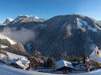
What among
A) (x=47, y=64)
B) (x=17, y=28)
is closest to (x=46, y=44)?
(x=47, y=64)

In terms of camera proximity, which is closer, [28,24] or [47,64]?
[47,64]

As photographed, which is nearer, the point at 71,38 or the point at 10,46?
the point at 10,46

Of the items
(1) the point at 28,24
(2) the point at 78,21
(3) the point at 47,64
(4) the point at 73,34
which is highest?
(1) the point at 28,24

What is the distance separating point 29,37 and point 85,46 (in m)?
78.8

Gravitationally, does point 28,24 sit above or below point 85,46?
above

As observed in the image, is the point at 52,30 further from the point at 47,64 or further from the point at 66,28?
the point at 47,64

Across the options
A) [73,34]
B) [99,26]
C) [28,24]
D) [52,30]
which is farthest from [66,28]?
[28,24]

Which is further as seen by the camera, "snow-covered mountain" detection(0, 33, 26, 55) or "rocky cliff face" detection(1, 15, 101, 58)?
"rocky cliff face" detection(1, 15, 101, 58)

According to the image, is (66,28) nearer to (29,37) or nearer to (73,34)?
(73,34)

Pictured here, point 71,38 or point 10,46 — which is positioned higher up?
point 71,38

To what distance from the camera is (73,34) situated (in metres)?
116

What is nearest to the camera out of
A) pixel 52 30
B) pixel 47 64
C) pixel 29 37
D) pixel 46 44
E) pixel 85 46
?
pixel 47 64

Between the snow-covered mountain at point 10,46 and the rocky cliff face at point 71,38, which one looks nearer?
the snow-covered mountain at point 10,46

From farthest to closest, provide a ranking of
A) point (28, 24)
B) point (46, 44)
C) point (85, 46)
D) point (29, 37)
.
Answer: point (28, 24), point (29, 37), point (46, 44), point (85, 46)
